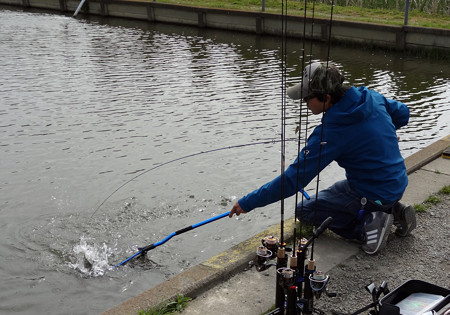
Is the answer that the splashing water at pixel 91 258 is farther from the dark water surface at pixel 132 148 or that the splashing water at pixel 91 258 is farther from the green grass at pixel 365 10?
the green grass at pixel 365 10

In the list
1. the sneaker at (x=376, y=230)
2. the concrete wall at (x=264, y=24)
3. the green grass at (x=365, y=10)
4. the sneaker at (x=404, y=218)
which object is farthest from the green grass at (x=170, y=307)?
the green grass at (x=365, y=10)

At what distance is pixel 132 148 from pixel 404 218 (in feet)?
14.9

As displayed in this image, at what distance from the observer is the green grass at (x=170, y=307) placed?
11.0 ft

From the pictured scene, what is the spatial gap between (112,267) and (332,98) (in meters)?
2.49

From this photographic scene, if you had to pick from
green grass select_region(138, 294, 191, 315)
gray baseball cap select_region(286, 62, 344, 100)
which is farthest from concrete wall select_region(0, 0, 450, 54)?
green grass select_region(138, 294, 191, 315)

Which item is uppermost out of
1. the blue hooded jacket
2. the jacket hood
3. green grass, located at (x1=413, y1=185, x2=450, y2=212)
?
the jacket hood

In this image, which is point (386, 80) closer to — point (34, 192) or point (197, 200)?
point (197, 200)

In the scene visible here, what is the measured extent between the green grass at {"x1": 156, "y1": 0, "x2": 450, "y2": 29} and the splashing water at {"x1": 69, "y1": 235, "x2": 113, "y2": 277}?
12.5 metres

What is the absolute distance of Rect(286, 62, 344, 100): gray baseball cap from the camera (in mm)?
3664

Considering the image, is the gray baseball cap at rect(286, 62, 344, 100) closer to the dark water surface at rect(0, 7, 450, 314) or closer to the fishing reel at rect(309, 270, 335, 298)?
the fishing reel at rect(309, 270, 335, 298)

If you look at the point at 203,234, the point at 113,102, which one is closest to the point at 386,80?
the point at 113,102

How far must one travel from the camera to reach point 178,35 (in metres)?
18.5

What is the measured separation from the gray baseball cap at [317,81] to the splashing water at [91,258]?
2.40 metres

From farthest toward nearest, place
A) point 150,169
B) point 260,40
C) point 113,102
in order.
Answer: point 260,40 < point 113,102 < point 150,169
